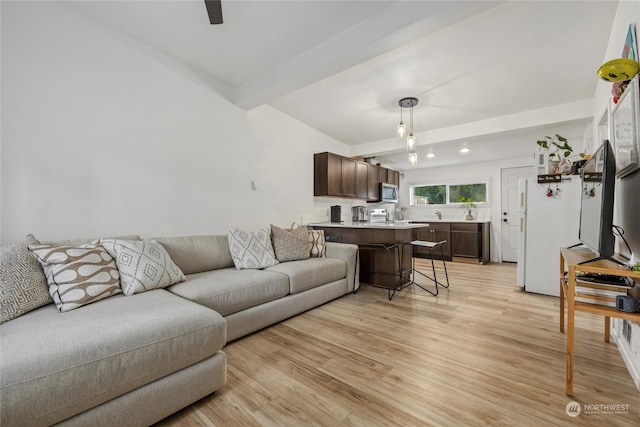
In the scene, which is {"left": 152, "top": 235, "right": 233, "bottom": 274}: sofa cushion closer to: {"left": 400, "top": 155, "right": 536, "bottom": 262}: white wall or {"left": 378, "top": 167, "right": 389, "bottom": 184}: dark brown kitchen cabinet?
{"left": 378, "top": 167, "right": 389, "bottom": 184}: dark brown kitchen cabinet

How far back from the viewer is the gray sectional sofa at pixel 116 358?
0.94 meters

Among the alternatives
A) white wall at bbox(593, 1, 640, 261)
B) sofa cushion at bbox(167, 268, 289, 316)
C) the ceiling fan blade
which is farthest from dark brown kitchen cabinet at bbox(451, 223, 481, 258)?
the ceiling fan blade

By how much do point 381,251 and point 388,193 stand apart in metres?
2.64

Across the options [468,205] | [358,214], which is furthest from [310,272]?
[468,205]

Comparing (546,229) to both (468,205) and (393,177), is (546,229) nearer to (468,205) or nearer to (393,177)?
(468,205)

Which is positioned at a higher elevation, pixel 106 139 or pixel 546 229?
pixel 106 139

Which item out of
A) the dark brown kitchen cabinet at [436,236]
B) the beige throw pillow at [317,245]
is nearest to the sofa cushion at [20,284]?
the beige throw pillow at [317,245]

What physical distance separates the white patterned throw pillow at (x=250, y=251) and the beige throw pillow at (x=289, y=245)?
0.38ft

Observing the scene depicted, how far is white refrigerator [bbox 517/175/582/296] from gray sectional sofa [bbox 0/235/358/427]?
3531 millimetres

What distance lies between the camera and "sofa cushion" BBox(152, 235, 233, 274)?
237cm

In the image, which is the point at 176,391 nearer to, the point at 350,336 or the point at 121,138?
the point at 350,336

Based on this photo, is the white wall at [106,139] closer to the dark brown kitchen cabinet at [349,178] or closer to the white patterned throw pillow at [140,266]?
the white patterned throw pillow at [140,266]

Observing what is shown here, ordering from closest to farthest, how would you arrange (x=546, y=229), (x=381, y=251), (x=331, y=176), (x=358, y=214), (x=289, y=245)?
(x=289, y=245)
(x=546, y=229)
(x=381, y=251)
(x=331, y=176)
(x=358, y=214)

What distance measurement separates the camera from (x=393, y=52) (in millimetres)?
2475
